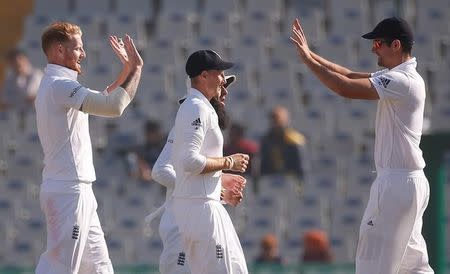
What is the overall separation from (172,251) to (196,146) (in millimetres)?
1392

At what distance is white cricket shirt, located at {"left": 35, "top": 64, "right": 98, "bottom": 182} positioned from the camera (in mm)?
9164

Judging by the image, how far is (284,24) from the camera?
1938cm

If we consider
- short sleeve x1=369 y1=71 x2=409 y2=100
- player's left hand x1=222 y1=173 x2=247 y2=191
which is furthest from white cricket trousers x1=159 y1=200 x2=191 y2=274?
short sleeve x1=369 y1=71 x2=409 y2=100

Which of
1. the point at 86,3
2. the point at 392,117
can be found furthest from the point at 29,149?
Result: the point at 392,117

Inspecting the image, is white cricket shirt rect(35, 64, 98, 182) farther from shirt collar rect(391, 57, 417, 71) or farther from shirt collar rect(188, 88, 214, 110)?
shirt collar rect(391, 57, 417, 71)

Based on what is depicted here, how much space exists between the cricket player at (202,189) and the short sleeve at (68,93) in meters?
0.68

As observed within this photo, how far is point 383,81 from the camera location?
8977mm

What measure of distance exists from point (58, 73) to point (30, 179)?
8.42 meters

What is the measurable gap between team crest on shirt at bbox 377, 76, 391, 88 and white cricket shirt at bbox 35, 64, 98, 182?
1821mm

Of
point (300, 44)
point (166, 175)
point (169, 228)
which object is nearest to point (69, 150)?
point (166, 175)

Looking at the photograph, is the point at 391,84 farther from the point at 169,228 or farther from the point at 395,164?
the point at 169,228

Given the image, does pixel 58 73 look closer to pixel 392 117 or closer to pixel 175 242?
pixel 175 242

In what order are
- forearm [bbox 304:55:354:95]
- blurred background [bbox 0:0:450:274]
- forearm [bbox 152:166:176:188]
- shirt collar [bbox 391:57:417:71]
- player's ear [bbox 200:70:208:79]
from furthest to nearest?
blurred background [bbox 0:0:450:274] < forearm [bbox 152:166:176:188] < shirt collar [bbox 391:57:417:71] < player's ear [bbox 200:70:208:79] < forearm [bbox 304:55:354:95]

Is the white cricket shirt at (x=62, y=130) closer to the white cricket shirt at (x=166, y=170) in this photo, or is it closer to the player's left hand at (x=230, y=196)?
the white cricket shirt at (x=166, y=170)
